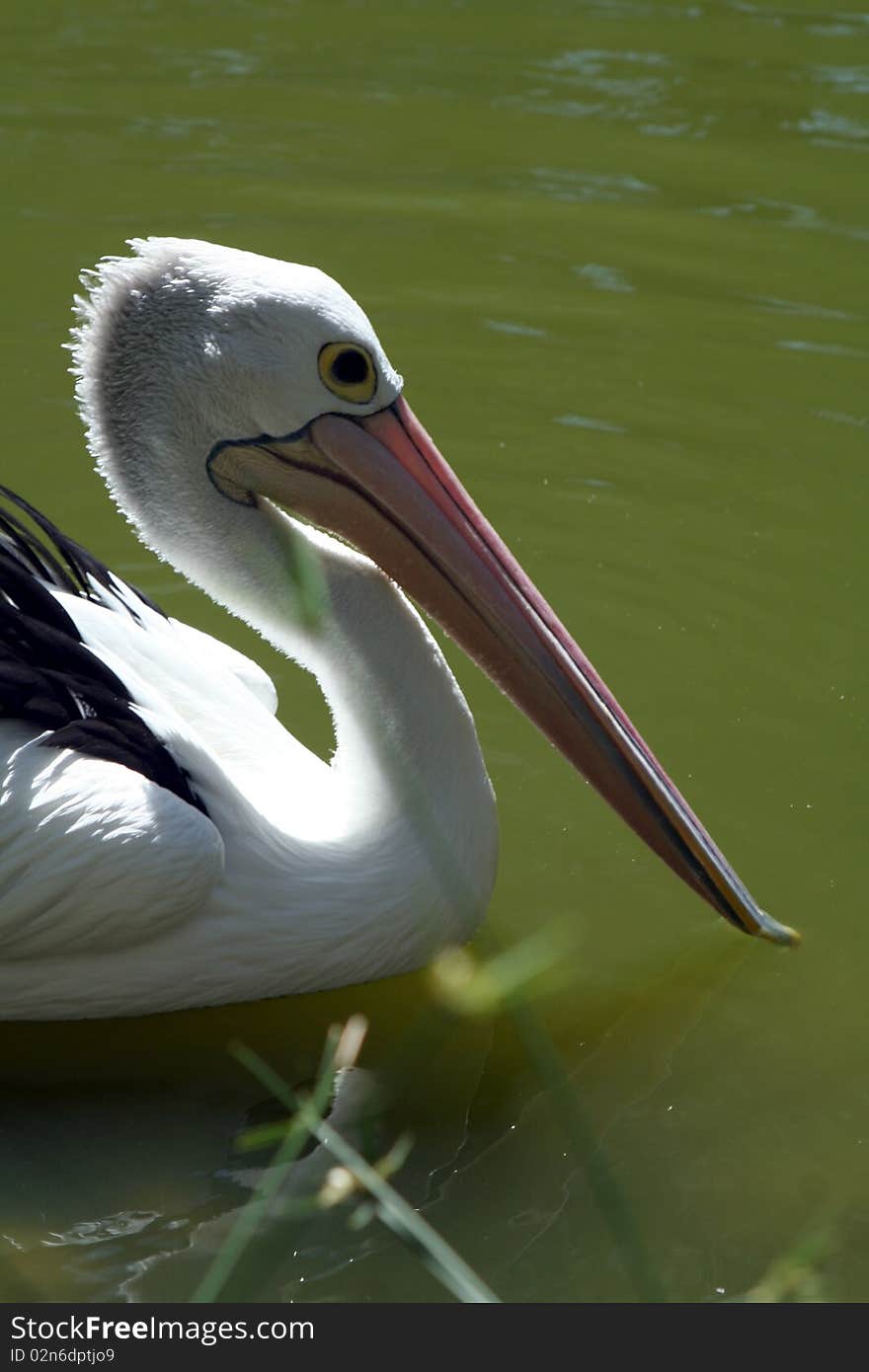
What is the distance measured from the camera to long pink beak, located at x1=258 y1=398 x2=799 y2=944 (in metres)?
3.49

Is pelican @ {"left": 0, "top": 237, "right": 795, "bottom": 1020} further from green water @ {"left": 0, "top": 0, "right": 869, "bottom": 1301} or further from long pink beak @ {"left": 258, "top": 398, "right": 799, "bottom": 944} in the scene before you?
green water @ {"left": 0, "top": 0, "right": 869, "bottom": 1301}

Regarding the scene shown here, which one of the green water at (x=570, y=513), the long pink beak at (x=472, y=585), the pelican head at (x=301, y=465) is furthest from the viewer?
the long pink beak at (x=472, y=585)

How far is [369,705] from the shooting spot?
11.6 feet

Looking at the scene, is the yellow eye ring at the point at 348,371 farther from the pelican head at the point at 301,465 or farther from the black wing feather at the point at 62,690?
the black wing feather at the point at 62,690

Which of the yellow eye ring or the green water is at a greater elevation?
the yellow eye ring

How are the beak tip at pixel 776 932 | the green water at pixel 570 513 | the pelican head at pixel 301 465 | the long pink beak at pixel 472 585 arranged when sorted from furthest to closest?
the beak tip at pixel 776 932 → the long pink beak at pixel 472 585 → the pelican head at pixel 301 465 → the green water at pixel 570 513

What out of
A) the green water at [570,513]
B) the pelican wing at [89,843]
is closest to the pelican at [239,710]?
the pelican wing at [89,843]

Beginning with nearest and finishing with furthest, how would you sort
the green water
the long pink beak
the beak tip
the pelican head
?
the green water
the pelican head
the long pink beak
the beak tip

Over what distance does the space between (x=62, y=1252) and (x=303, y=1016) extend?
0.76 metres

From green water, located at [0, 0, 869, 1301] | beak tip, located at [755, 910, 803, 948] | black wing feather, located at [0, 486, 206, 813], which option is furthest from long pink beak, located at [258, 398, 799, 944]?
black wing feather, located at [0, 486, 206, 813]

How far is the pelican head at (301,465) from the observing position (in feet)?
11.0

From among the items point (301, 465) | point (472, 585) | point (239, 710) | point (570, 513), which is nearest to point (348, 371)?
point (301, 465)

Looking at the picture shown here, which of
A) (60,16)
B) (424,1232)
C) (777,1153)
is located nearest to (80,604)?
(777,1153)
